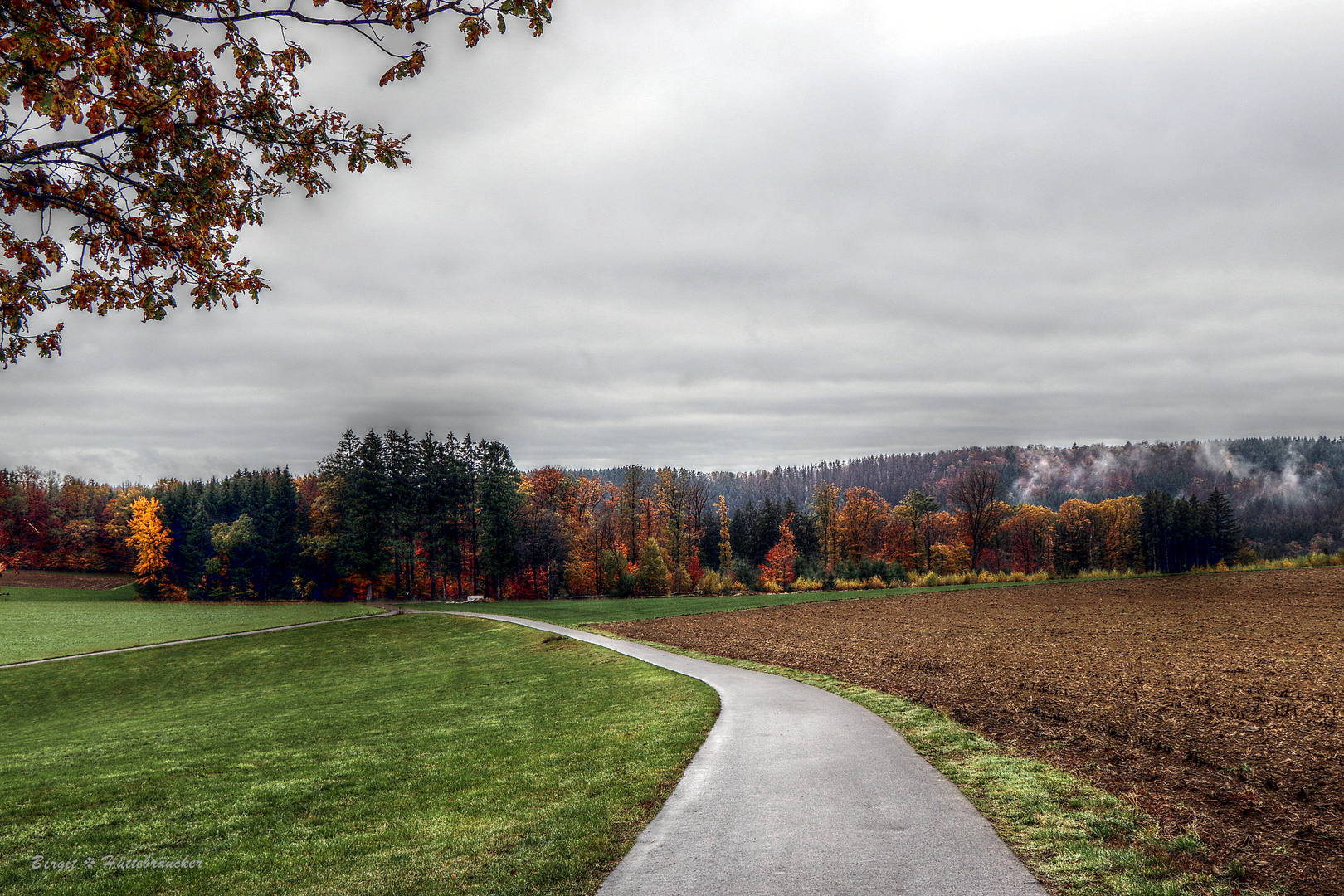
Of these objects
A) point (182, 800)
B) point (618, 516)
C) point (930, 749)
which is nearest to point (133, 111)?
point (182, 800)

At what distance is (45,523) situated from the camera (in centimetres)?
8638

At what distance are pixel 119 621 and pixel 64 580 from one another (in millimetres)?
51283

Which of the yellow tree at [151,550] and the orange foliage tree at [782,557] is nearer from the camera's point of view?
the yellow tree at [151,550]

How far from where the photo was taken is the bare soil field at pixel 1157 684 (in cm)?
662

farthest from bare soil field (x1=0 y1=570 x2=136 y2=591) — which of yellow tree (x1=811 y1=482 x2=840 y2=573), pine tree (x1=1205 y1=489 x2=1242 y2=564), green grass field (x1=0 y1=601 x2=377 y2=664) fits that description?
pine tree (x1=1205 y1=489 x2=1242 y2=564)

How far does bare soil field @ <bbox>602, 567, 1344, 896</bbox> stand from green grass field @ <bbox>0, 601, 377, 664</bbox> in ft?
83.5

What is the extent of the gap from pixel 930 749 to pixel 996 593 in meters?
32.9

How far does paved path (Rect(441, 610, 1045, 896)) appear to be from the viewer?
502cm

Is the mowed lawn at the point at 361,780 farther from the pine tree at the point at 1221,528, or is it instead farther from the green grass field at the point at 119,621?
the pine tree at the point at 1221,528

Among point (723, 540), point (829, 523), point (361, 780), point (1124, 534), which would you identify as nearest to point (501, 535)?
point (723, 540)

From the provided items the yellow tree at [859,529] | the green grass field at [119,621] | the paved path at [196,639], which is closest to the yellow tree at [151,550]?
the green grass field at [119,621]

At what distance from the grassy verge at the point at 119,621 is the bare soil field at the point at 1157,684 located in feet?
83.4

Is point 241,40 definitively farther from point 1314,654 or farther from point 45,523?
point 45,523

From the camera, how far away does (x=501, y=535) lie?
63.3 meters
